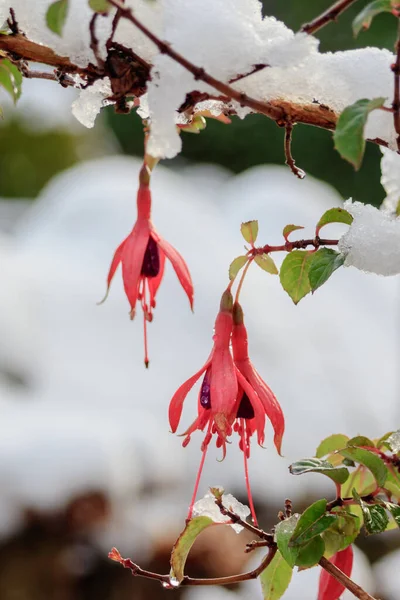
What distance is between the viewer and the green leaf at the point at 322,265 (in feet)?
1.26

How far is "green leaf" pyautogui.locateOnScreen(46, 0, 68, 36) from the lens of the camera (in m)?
0.33

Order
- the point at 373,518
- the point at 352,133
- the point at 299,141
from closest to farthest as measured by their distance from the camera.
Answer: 1. the point at 352,133
2. the point at 373,518
3. the point at 299,141

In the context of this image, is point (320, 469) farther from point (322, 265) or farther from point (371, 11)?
point (371, 11)

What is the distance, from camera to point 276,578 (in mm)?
447

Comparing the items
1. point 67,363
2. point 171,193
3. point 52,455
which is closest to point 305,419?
point 67,363

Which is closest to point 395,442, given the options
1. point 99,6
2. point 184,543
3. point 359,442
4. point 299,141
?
point 359,442

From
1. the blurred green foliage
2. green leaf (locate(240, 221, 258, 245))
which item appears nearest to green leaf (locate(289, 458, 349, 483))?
green leaf (locate(240, 221, 258, 245))

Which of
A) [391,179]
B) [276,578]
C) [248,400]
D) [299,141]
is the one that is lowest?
[276,578]

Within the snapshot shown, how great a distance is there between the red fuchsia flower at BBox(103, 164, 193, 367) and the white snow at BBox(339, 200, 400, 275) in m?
0.08

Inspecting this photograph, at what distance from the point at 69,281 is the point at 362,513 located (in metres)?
2.07

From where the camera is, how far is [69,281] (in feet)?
7.95

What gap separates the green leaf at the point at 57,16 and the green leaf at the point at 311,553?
10.5 inches

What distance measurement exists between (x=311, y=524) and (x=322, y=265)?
0.13 metres

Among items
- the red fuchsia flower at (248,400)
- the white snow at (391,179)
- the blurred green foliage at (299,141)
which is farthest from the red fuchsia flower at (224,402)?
the blurred green foliage at (299,141)
